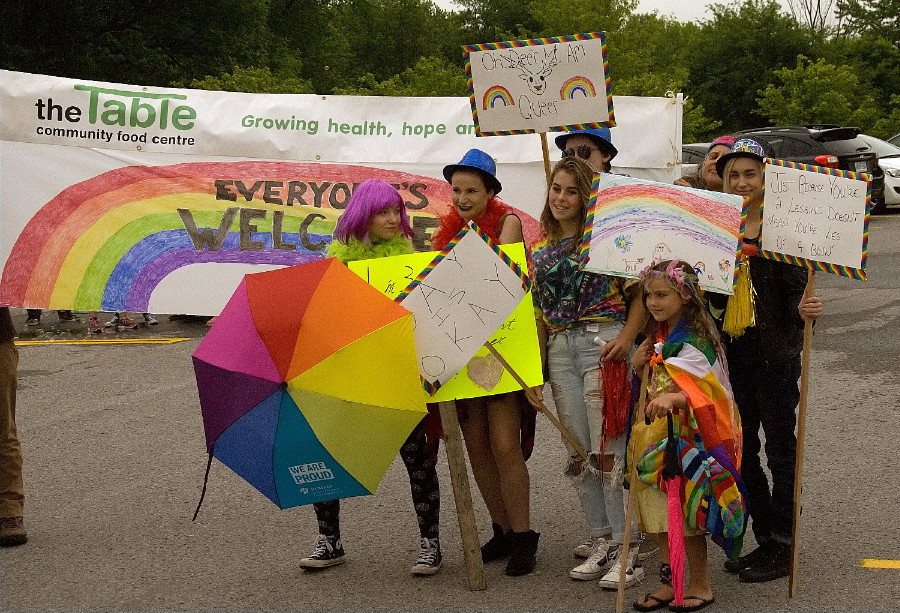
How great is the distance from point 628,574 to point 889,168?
731 inches

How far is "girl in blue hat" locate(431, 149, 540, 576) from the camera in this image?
5.11 meters

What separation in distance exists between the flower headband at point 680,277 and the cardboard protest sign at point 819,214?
0.41m

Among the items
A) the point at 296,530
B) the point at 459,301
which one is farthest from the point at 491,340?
the point at 296,530

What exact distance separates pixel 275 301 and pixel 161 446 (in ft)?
11.6

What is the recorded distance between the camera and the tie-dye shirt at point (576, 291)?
4.94 metres

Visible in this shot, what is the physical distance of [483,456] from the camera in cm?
529

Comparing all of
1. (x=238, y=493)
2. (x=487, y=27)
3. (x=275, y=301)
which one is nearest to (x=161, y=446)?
(x=238, y=493)

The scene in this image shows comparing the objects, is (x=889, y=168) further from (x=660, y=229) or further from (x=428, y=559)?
(x=428, y=559)

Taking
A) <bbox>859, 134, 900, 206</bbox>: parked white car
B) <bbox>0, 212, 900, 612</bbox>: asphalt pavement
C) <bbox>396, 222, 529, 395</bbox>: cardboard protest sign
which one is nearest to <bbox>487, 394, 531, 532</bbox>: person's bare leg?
<bbox>0, 212, 900, 612</bbox>: asphalt pavement

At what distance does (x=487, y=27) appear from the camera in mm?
61469

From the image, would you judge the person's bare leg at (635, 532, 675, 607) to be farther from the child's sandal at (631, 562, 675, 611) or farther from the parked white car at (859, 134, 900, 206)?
the parked white car at (859, 134, 900, 206)

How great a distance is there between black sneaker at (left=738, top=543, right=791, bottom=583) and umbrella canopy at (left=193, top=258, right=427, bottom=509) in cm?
154

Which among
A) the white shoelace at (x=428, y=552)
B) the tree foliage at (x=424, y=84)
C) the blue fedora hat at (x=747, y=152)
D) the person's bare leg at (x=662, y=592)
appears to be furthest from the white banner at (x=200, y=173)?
the tree foliage at (x=424, y=84)

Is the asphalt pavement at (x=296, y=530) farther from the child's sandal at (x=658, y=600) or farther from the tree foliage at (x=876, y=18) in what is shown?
the tree foliage at (x=876, y=18)
